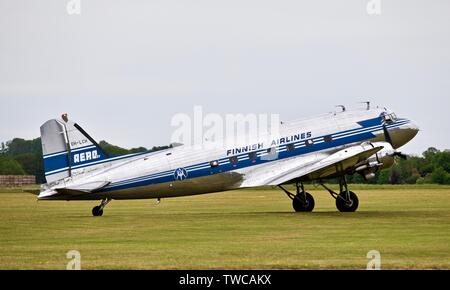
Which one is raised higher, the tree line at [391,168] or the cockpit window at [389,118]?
the cockpit window at [389,118]

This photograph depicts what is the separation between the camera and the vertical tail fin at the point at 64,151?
41.7m

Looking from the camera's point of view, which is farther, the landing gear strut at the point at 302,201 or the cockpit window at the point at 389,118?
the landing gear strut at the point at 302,201

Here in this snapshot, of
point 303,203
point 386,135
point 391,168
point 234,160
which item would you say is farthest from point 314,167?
point 391,168

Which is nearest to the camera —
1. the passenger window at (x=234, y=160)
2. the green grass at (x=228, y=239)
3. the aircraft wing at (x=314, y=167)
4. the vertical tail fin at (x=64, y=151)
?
the green grass at (x=228, y=239)

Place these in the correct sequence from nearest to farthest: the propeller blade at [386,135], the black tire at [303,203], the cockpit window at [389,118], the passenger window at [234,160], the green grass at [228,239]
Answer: the green grass at [228,239], the passenger window at [234,160], the propeller blade at [386,135], the cockpit window at [389,118], the black tire at [303,203]

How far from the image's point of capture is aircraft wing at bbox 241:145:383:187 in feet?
133

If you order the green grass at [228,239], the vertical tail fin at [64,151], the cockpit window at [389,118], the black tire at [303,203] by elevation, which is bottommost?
the black tire at [303,203]

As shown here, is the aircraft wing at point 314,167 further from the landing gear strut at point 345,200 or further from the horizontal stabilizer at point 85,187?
the horizontal stabilizer at point 85,187

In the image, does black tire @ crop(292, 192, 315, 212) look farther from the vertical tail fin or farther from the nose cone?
the vertical tail fin

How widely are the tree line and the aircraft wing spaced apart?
50.0 metres

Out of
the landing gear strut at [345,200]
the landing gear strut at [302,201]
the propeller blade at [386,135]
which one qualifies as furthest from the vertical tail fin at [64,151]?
the propeller blade at [386,135]

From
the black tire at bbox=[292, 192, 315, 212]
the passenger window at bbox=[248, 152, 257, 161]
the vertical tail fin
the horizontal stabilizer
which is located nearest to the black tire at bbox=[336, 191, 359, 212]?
the black tire at bbox=[292, 192, 315, 212]

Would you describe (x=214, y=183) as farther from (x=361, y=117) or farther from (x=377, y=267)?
(x=377, y=267)
